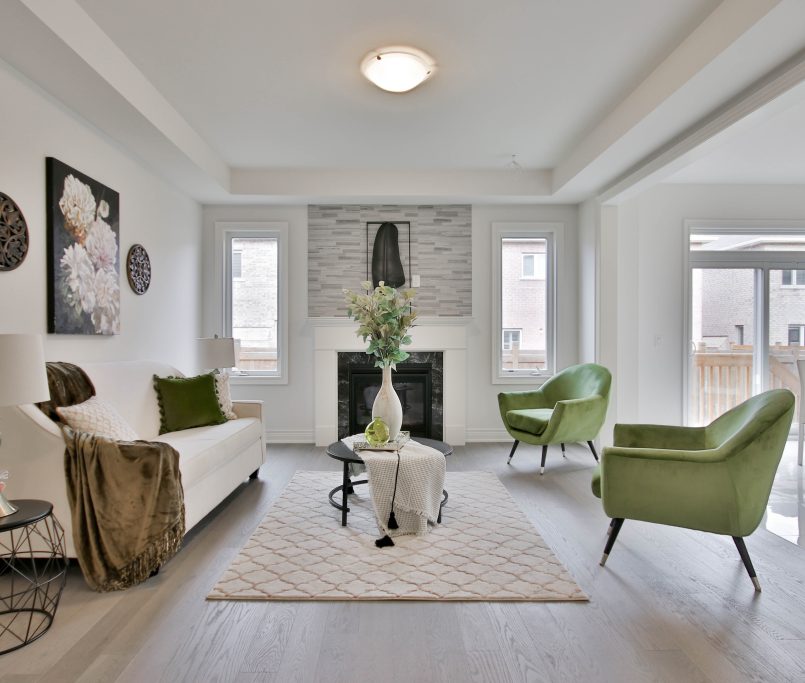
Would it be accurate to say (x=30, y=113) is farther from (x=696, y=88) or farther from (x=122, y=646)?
(x=696, y=88)

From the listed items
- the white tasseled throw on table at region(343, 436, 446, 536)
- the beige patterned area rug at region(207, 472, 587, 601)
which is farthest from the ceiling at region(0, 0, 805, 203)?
the beige patterned area rug at region(207, 472, 587, 601)

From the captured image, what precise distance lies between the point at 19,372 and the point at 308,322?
12.1 ft

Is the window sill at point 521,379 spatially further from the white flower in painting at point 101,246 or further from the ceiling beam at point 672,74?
the white flower in painting at point 101,246

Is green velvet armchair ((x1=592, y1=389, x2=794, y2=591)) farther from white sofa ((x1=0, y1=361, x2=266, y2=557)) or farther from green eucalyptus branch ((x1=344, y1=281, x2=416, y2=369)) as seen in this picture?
white sofa ((x1=0, y1=361, x2=266, y2=557))

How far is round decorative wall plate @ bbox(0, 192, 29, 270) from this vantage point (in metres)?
2.75

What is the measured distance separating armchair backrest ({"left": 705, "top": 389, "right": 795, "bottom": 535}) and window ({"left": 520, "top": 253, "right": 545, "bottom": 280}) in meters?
3.53

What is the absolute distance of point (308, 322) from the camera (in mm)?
5754

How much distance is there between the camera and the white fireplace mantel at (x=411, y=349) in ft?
18.6

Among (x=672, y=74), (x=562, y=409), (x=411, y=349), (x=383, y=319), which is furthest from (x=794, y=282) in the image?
(x=383, y=319)

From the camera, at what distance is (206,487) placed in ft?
10.6

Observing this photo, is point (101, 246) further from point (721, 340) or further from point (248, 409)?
point (721, 340)

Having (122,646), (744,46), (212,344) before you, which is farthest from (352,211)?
(122,646)

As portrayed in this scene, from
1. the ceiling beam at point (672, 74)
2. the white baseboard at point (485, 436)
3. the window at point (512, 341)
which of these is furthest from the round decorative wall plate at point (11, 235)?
the window at point (512, 341)

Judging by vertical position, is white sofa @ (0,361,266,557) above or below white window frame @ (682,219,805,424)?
below
